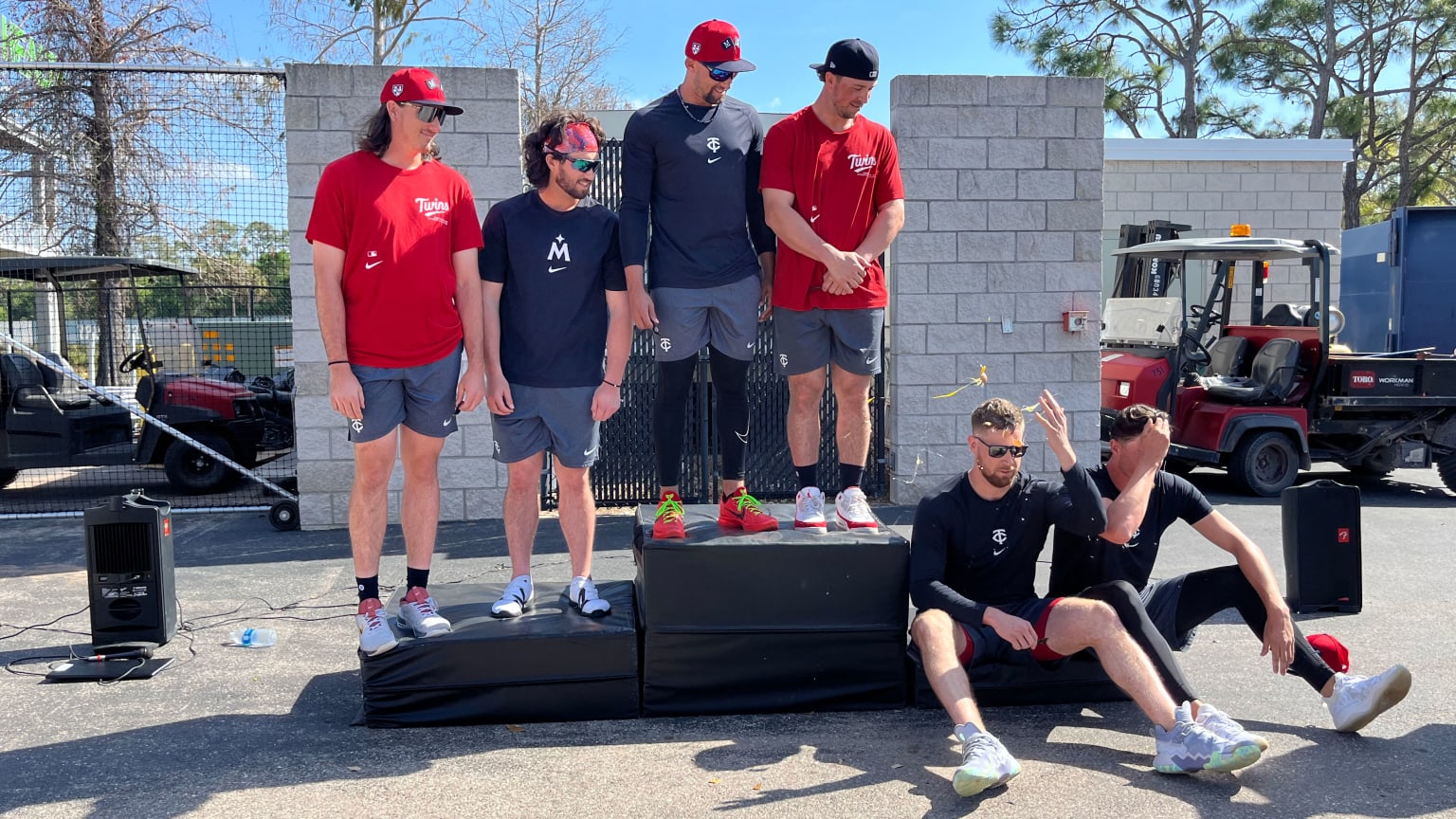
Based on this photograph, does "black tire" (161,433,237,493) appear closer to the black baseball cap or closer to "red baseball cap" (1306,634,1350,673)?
the black baseball cap

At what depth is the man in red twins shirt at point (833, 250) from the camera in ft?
14.0

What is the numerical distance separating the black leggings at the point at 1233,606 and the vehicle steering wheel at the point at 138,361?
818 cm

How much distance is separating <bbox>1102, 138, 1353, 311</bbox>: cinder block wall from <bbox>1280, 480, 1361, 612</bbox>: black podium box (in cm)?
1164

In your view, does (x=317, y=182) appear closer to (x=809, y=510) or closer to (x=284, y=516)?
(x=284, y=516)

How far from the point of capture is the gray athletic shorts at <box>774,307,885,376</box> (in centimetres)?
444

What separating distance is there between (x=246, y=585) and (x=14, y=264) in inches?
186

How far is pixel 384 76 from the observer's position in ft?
24.5

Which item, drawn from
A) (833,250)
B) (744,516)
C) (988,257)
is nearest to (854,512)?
(744,516)

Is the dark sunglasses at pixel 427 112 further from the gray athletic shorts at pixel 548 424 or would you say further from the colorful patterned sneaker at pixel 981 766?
the colorful patterned sneaker at pixel 981 766

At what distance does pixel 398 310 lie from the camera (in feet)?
13.0

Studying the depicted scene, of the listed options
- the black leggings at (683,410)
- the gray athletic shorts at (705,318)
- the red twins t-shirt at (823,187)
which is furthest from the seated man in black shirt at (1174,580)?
the gray athletic shorts at (705,318)

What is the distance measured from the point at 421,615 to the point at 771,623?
1.31 meters

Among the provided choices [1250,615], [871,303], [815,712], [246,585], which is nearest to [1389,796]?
[1250,615]

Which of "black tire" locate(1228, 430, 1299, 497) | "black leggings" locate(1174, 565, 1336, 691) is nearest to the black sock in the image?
"black leggings" locate(1174, 565, 1336, 691)
